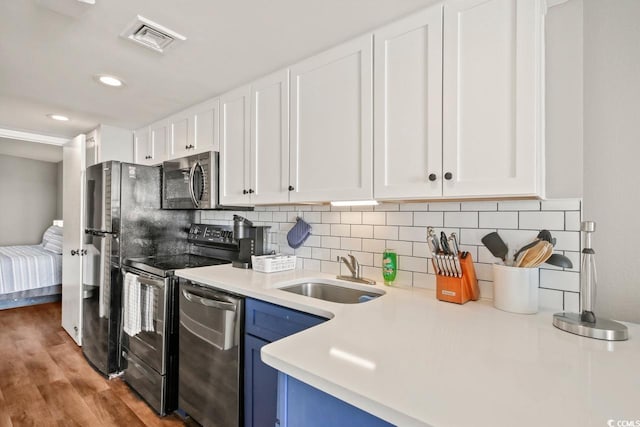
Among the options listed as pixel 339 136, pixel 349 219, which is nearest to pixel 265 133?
pixel 339 136

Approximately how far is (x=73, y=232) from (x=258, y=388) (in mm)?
2734

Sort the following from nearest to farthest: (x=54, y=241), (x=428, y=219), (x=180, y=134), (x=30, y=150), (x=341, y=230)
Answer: (x=428, y=219), (x=341, y=230), (x=180, y=134), (x=54, y=241), (x=30, y=150)

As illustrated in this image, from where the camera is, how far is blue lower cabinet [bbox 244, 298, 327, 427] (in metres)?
1.44

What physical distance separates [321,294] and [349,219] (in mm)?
487

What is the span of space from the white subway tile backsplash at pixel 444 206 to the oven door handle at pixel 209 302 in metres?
1.14

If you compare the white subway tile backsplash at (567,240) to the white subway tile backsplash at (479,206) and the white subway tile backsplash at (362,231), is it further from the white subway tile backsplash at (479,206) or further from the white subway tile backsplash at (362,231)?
the white subway tile backsplash at (362,231)

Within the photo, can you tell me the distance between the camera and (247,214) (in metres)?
2.60

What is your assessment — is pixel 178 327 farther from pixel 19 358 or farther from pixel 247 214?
pixel 19 358

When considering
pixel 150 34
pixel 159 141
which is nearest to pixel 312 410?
pixel 150 34

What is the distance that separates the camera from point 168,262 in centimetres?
243

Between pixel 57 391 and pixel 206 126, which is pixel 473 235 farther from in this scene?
pixel 57 391

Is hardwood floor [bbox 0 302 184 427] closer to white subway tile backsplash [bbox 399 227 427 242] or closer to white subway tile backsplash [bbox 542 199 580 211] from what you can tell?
white subway tile backsplash [bbox 399 227 427 242]

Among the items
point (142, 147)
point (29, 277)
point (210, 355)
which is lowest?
point (29, 277)

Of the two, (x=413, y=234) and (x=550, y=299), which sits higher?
(x=413, y=234)
